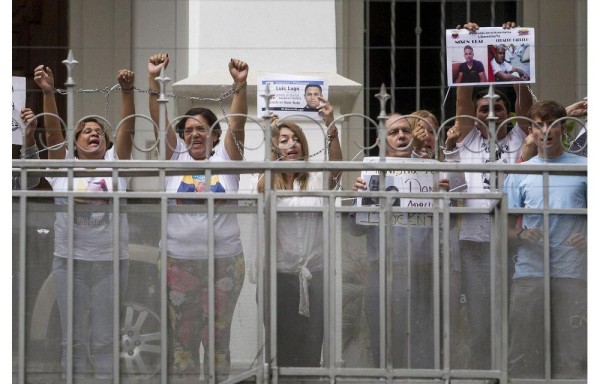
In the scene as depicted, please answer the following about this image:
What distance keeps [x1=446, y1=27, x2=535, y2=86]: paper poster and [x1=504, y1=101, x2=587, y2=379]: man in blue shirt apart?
110 centimetres

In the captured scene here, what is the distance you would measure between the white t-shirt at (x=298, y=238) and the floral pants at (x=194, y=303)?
0.19 m

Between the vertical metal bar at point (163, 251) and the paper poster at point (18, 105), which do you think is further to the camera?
the paper poster at point (18, 105)

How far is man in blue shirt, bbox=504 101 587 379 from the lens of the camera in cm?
657

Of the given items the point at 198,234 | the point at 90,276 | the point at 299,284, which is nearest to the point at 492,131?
the point at 299,284

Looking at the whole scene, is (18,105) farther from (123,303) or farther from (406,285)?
(406,285)

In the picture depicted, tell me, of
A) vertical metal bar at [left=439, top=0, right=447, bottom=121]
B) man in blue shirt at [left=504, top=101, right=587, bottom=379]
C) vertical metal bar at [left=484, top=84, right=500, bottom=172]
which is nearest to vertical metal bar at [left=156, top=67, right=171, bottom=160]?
vertical metal bar at [left=484, top=84, right=500, bottom=172]

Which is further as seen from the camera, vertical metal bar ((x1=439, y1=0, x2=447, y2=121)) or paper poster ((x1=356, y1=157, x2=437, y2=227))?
vertical metal bar ((x1=439, y1=0, x2=447, y2=121))

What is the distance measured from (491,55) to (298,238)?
174cm

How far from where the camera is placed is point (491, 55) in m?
7.70

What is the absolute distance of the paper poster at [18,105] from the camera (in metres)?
7.21

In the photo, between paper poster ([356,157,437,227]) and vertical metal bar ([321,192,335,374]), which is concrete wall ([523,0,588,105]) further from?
vertical metal bar ([321,192,335,374])

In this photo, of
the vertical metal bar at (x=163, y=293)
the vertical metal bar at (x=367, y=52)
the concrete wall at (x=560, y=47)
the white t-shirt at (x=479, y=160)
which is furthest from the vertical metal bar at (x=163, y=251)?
the vertical metal bar at (x=367, y=52)

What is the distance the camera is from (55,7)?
11273 millimetres

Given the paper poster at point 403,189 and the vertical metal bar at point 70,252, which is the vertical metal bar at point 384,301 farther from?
the vertical metal bar at point 70,252
